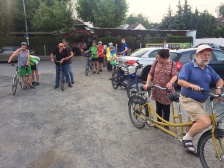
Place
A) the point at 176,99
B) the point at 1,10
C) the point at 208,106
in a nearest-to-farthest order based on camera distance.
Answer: the point at 176,99
the point at 208,106
the point at 1,10

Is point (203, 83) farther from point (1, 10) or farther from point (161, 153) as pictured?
point (1, 10)

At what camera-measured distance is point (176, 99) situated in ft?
12.0

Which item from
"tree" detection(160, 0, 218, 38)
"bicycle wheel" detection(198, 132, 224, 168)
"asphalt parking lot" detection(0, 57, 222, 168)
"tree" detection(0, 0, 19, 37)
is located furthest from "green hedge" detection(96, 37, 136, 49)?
"bicycle wheel" detection(198, 132, 224, 168)

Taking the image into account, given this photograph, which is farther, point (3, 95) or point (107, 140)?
point (3, 95)

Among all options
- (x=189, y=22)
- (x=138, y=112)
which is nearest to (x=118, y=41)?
(x=189, y=22)

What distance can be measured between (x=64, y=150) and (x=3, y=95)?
514cm

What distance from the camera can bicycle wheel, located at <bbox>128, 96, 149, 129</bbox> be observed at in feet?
15.6

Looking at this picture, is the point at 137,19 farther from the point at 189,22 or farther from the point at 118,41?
the point at 118,41

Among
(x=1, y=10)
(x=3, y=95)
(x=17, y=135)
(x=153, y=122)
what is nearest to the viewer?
(x=153, y=122)

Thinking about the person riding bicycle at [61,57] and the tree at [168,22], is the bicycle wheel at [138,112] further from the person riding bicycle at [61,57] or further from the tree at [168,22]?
the tree at [168,22]

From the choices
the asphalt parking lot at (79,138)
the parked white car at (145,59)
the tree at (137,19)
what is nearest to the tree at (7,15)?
the parked white car at (145,59)

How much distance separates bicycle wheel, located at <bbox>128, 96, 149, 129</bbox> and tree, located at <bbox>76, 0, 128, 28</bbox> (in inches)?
1181

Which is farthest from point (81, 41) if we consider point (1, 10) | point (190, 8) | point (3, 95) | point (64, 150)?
point (190, 8)

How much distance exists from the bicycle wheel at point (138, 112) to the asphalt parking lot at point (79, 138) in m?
0.15
